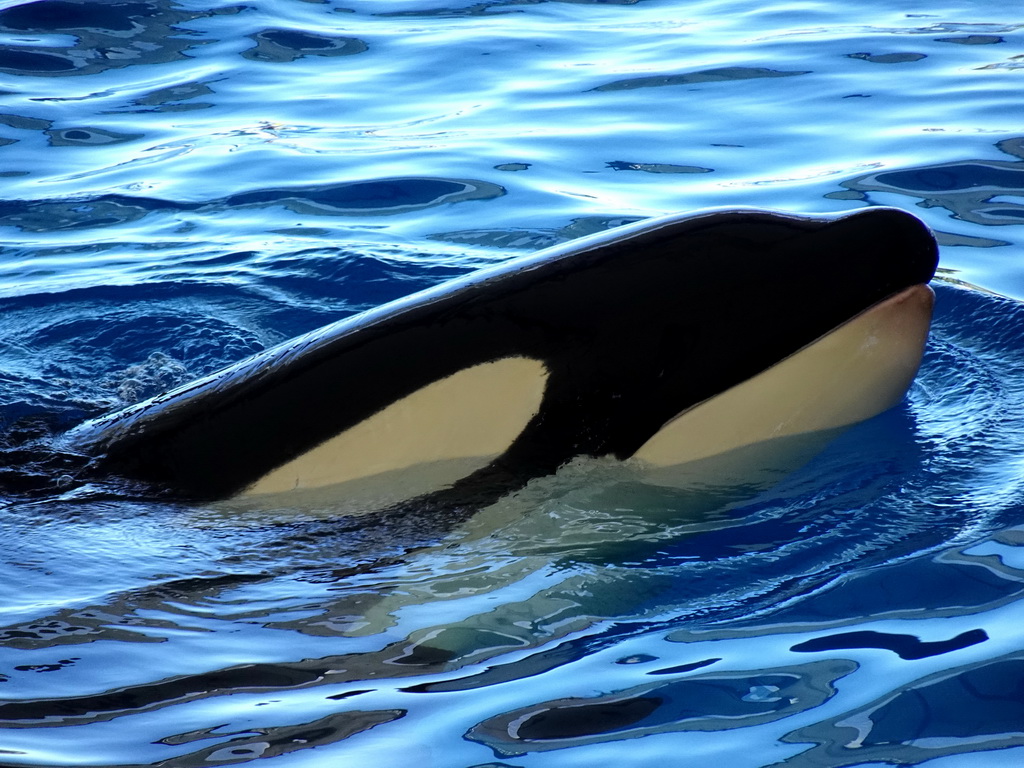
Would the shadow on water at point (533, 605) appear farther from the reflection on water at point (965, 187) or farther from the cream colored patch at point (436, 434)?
the reflection on water at point (965, 187)

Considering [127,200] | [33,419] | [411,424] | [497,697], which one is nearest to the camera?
[497,697]

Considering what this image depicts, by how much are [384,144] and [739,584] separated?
683cm

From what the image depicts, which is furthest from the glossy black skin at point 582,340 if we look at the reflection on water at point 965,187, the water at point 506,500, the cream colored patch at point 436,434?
the reflection on water at point 965,187

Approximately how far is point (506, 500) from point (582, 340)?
0.55 m

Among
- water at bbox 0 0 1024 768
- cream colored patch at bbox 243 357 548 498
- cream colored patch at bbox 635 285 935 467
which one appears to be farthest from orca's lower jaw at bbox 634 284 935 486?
cream colored patch at bbox 243 357 548 498

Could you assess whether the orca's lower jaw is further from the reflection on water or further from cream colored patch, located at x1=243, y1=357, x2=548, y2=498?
the reflection on water

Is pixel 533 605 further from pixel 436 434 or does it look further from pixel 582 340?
pixel 582 340

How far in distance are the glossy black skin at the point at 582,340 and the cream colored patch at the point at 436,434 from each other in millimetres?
31

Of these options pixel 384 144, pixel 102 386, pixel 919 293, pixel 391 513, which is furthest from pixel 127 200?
pixel 919 293

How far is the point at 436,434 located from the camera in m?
4.12

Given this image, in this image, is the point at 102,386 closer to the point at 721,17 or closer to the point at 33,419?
the point at 33,419

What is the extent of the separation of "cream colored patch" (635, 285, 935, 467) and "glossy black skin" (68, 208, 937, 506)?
48 mm

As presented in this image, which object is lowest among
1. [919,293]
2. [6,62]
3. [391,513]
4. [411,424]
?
[391,513]

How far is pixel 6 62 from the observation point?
12688 millimetres
